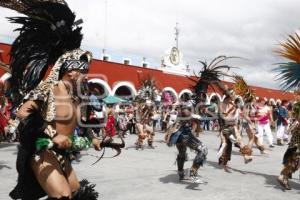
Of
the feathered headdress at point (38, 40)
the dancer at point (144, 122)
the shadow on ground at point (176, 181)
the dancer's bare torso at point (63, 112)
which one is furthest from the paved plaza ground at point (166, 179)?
the dancer at point (144, 122)

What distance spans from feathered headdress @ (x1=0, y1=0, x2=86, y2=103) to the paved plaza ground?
1538 mm

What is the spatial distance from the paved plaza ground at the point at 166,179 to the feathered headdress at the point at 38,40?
1538 millimetres

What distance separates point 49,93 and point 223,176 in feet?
17.9

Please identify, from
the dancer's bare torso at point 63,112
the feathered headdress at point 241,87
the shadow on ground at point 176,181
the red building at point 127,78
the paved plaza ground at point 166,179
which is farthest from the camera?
the red building at point 127,78

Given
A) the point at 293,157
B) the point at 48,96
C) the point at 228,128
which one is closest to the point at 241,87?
the point at 228,128

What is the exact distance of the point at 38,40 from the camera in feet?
15.0

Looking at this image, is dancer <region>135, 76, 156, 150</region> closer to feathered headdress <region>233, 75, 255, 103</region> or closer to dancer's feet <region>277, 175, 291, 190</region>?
feathered headdress <region>233, 75, 255, 103</region>

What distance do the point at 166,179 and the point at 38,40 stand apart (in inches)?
180

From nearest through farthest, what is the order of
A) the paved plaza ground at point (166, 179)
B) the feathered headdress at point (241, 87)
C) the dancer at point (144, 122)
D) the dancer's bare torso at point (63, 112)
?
the dancer's bare torso at point (63, 112), the paved plaza ground at point (166, 179), the feathered headdress at point (241, 87), the dancer at point (144, 122)

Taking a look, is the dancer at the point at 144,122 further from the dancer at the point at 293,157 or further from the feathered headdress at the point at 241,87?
the dancer at the point at 293,157

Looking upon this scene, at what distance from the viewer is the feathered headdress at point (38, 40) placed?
14.8ft

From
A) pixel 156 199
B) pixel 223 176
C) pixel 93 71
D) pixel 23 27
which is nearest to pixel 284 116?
pixel 223 176

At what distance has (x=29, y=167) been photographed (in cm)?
414

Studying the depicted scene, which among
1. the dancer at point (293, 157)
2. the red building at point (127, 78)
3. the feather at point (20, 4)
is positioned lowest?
the dancer at point (293, 157)
